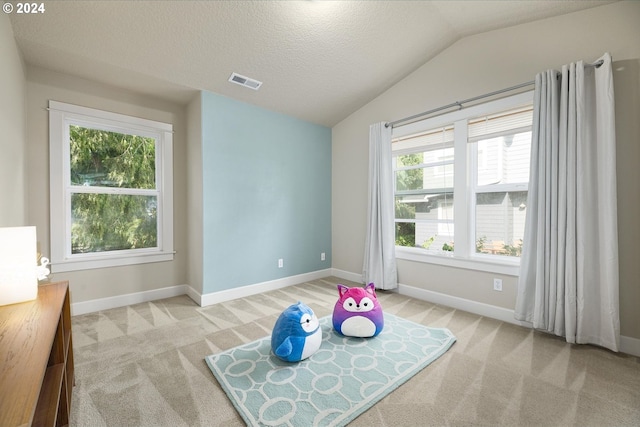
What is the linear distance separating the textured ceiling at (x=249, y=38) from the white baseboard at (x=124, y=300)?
2283 millimetres

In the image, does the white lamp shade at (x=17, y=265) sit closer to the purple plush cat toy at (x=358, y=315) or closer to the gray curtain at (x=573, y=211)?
the purple plush cat toy at (x=358, y=315)

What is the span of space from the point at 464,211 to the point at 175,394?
2997 mm

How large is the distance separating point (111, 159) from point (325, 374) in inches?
124

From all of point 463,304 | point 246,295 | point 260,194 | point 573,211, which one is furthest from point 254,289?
point 573,211

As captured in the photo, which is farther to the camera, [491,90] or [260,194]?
[260,194]

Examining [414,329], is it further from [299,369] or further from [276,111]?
[276,111]

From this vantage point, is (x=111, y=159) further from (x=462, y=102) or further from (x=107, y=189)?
(x=462, y=102)

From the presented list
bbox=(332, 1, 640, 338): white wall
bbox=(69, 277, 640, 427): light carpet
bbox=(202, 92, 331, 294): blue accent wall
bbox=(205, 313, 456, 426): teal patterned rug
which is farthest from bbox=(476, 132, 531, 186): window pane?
bbox=(202, 92, 331, 294): blue accent wall

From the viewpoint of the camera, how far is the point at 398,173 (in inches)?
150

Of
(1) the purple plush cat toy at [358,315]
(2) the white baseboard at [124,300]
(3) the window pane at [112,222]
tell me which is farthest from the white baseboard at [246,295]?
(1) the purple plush cat toy at [358,315]

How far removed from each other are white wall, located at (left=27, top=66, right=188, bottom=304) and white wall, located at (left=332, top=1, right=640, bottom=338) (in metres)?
2.21

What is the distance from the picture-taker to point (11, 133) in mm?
2092

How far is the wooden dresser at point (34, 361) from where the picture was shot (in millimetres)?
689

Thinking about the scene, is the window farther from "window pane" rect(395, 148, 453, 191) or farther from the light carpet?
"window pane" rect(395, 148, 453, 191)
